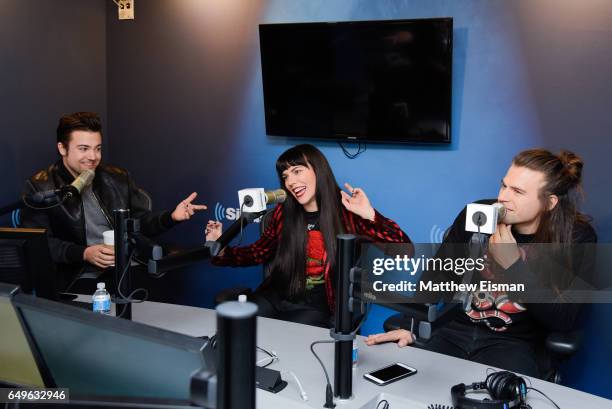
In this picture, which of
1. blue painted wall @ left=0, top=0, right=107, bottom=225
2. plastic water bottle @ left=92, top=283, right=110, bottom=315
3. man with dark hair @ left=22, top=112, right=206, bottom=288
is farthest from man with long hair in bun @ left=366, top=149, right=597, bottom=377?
blue painted wall @ left=0, top=0, right=107, bottom=225

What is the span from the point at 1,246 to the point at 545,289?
1947mm

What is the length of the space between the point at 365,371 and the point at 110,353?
1.06 m

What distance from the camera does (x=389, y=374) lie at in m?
1.80

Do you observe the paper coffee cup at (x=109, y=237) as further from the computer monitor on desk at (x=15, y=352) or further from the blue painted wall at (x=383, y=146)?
the blue painted wall at (x=383, y=146)

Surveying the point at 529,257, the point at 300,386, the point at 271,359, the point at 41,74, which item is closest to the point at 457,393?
the point at 300,386

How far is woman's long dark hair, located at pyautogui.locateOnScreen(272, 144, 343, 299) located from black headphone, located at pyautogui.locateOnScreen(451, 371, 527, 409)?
1205 mm

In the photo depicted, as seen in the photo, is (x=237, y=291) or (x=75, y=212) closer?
(x=237, y=291)

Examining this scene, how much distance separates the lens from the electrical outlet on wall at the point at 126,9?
13.7 feet

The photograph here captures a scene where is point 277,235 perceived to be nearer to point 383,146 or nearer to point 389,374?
point 383,146

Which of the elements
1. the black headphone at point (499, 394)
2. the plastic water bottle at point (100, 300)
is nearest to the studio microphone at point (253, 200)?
the plastic water bottle at point (100, 300)

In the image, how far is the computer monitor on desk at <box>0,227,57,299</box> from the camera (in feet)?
6.13

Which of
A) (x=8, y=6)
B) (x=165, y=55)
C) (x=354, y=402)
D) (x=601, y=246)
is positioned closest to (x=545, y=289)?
(x=601, y=246)

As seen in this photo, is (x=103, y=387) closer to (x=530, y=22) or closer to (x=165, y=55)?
(x=530, y=22)

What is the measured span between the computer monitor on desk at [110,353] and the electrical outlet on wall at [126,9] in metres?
3.55
